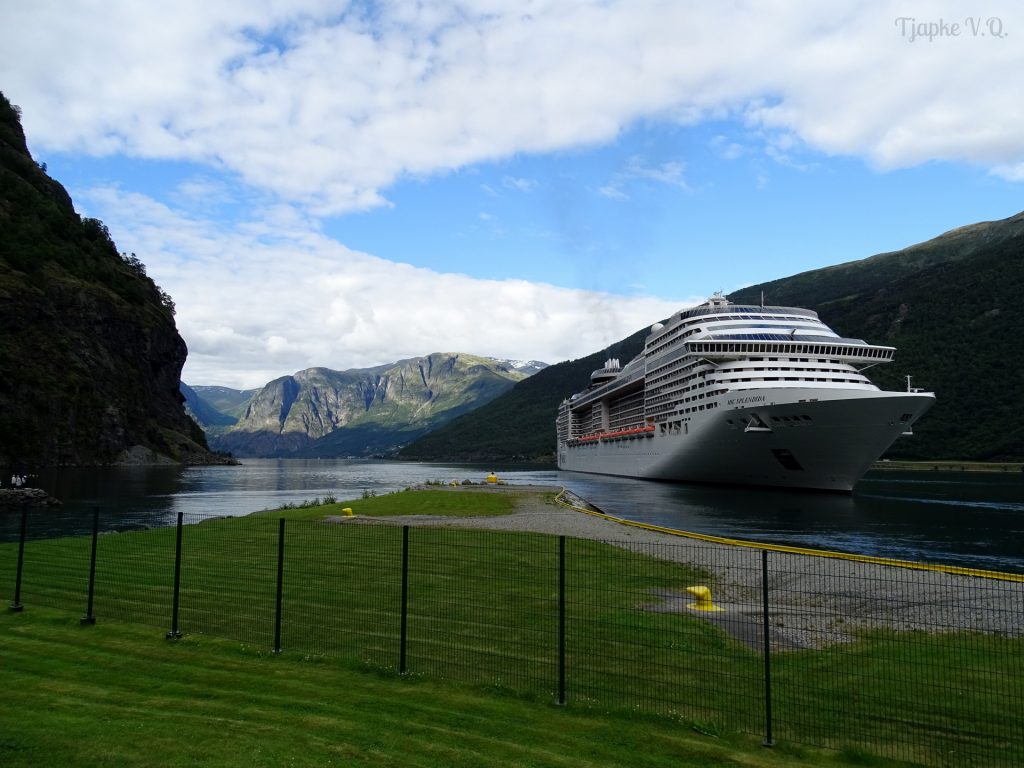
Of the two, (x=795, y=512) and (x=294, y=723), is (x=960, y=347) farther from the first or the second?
(x=294, y=723)

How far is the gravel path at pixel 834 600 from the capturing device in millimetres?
12023

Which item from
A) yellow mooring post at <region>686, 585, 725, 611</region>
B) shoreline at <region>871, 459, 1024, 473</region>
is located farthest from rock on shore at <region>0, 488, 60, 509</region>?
shoreline at <region>871, 459, 1024, 473</region>

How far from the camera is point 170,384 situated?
537ft

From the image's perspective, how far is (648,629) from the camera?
11.6m

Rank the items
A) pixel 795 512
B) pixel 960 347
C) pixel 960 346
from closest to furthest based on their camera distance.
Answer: pixel 795 512 → pixel 960 347 → pixel 960 346

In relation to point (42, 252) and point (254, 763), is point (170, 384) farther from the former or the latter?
point (254, 763)

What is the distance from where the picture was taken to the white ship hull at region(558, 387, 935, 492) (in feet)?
172

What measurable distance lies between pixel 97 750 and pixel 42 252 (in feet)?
480

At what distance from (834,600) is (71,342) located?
131 meters

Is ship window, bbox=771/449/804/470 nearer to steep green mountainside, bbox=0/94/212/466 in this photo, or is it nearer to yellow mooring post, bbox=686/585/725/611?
yellow mooring post, bbox=686/585/725/611

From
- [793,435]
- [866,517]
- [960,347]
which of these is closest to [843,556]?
[866,517]

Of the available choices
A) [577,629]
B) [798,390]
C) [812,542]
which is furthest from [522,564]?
[798,390]

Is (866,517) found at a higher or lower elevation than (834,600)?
lower

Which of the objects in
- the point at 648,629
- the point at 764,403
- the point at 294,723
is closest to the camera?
the point at 294,723
